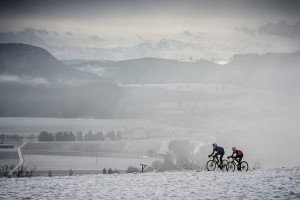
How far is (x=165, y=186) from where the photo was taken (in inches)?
1206

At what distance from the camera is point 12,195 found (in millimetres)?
28016

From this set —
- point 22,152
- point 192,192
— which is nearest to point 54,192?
point 192,192

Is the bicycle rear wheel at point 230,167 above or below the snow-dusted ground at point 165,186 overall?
above

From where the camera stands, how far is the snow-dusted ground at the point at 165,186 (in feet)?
90.3

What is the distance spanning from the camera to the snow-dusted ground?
27531 mm

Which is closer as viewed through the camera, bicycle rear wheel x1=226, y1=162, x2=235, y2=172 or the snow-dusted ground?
the snow-dusted ground

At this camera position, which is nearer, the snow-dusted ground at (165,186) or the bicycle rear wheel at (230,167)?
the snow-dusted ground at (165,186)

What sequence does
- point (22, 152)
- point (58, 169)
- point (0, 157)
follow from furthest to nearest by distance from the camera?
point (22, 152) → point (0, 157) → point (58, 169)

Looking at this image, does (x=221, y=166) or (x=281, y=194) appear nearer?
(x=281, y=194)

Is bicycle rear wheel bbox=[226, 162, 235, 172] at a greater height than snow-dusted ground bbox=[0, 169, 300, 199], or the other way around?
bicycle rear wheel bbox=[226, 162, 235, 172]

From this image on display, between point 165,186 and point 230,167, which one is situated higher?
point 230,167

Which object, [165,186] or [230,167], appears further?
[230,167]

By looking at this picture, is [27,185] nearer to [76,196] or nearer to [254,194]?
[76,196]

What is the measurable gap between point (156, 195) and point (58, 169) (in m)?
114
